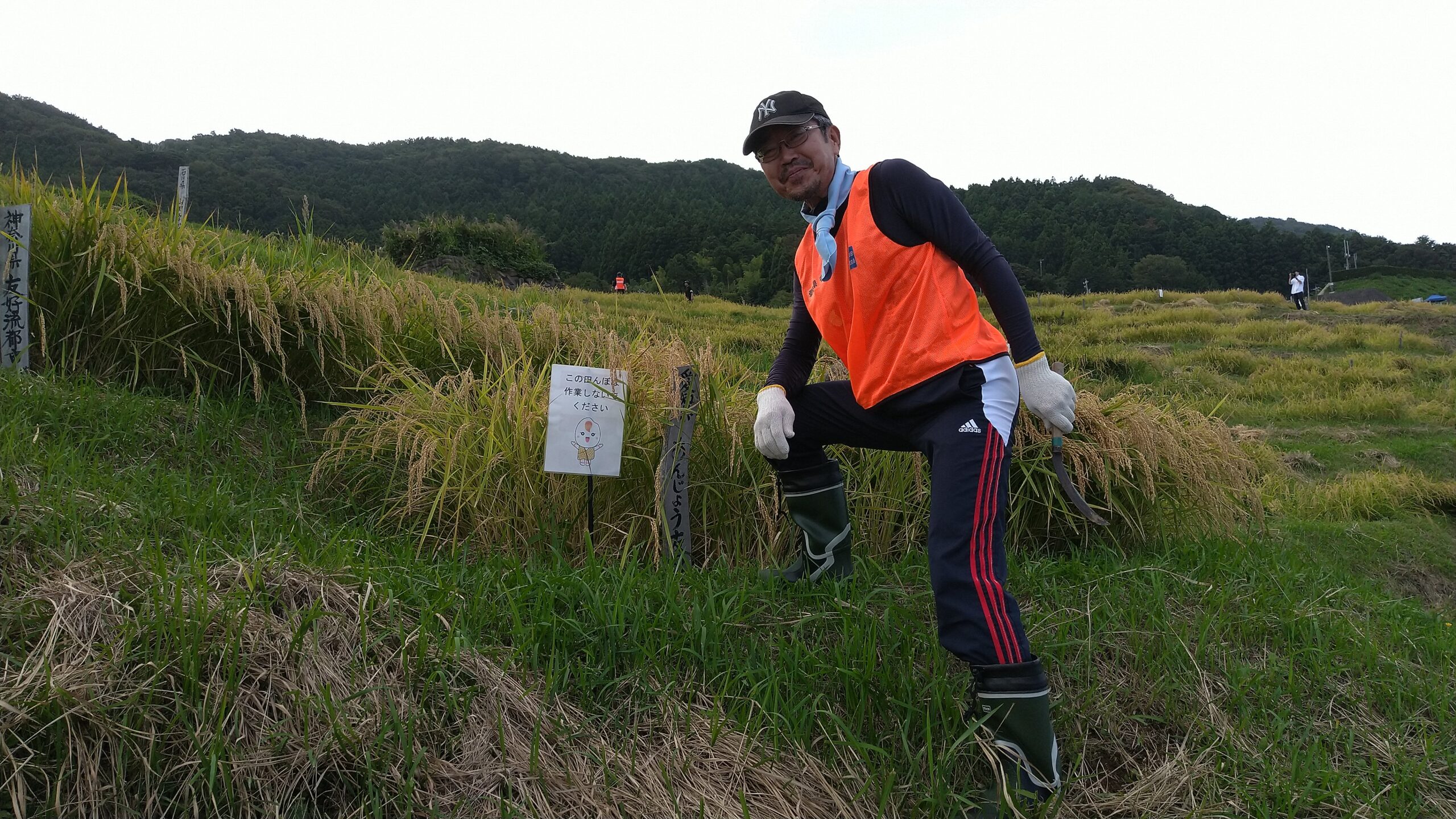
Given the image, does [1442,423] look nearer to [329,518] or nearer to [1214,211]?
[329,518]

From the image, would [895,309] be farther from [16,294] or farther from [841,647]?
[16,294]

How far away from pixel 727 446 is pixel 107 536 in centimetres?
214

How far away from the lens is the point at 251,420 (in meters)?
4.29

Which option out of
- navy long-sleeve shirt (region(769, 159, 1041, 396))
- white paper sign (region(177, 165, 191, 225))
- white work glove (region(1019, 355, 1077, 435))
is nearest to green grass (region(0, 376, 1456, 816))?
white work glove (region(1019, 355, 1077, 435))

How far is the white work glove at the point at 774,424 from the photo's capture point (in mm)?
2852

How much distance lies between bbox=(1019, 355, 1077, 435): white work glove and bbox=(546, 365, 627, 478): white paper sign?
1530 millimetres

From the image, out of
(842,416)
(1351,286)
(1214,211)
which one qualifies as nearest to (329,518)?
(842,416)

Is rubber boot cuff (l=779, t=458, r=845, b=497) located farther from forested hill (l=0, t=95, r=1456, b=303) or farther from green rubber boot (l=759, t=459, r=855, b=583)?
forested hill (l=0, t=95, r=1456, b=303)

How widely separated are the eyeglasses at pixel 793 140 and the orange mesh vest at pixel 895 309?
0.67 ft

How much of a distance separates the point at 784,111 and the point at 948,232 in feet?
2.08

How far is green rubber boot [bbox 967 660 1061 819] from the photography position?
2.15 metres

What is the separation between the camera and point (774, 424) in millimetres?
2848

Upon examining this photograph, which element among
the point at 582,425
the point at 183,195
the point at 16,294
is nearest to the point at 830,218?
the point at 582,425

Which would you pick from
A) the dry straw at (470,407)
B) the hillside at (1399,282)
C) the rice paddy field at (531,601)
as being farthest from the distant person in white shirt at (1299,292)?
the hillside at (1399,282)
